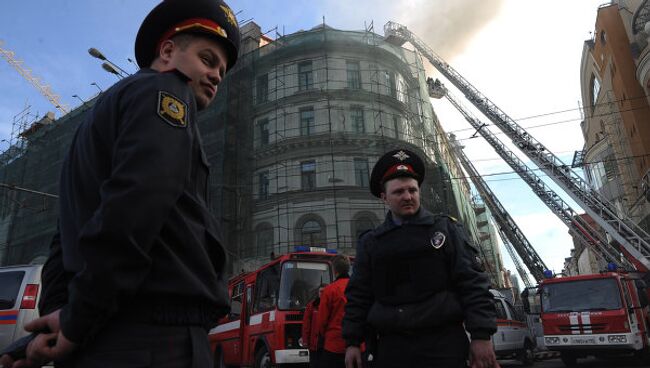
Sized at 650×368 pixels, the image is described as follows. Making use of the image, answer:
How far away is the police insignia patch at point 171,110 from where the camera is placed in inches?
54.1

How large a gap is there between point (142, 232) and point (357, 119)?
2567 cm

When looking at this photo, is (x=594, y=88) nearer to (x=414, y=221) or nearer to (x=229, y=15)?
(x=414, y=221)

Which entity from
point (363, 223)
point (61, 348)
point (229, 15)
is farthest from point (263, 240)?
point (61, 348)

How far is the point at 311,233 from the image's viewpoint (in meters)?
23.5

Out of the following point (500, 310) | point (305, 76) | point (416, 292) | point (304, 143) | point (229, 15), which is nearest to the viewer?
point (229, 15)

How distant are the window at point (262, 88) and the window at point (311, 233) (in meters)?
9.04

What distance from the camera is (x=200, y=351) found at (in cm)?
140

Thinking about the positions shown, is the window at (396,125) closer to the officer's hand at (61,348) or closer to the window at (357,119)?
the window at (357,119)

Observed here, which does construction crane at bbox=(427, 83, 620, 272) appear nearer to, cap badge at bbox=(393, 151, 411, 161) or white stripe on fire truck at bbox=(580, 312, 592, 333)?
white stripe on fire truck at bbox=(580, 312, 592, 333)

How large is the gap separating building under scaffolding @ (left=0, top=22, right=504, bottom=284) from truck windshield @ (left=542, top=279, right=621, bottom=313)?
35.4 ft

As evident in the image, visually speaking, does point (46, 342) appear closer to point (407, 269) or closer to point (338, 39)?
point (407, 269)

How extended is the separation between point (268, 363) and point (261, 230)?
16224mm

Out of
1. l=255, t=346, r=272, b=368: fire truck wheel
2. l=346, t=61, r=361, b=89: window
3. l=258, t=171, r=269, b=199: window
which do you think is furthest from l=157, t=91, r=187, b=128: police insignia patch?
l=346, t=61, r=361, b=89: window

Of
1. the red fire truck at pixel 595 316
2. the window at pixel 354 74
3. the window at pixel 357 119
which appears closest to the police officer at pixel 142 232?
the red fire truck at pixel 595 316
